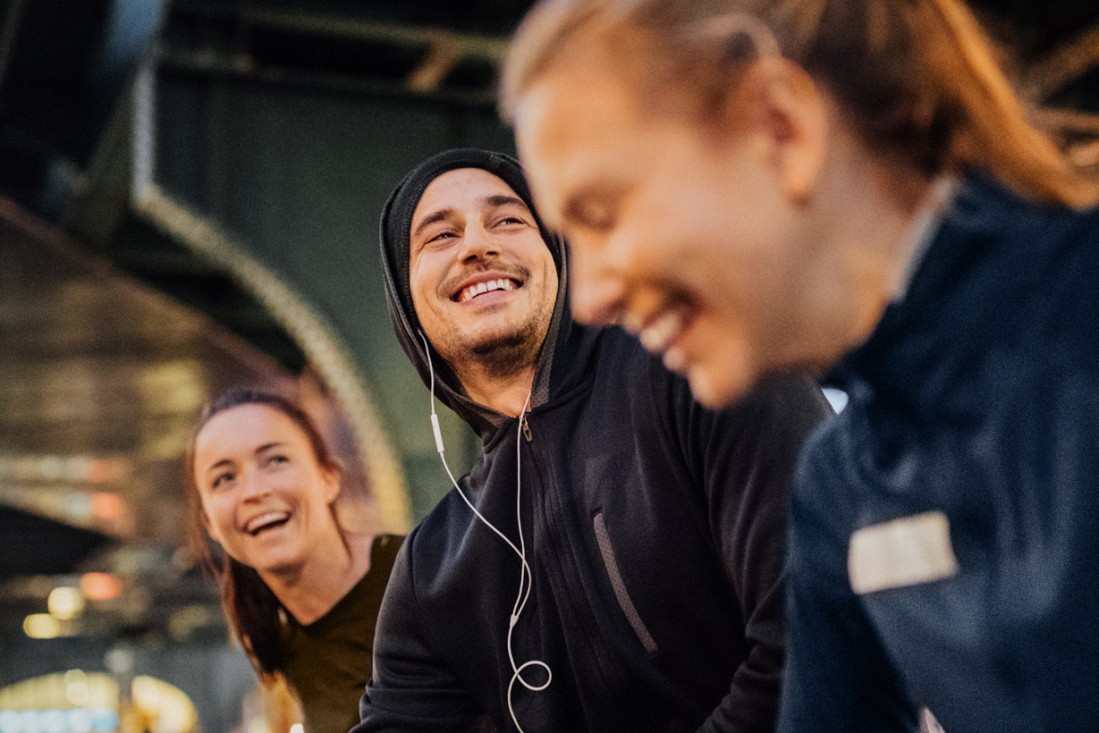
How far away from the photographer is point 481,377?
6.54 ft

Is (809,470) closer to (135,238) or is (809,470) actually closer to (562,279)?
(562,279)

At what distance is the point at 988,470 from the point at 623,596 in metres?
0.89

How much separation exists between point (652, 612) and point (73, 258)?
8.85m

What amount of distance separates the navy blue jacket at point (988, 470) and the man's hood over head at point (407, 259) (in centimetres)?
106

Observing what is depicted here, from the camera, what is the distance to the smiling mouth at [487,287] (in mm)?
1975

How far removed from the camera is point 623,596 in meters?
1.67

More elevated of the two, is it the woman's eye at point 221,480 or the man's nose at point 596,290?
the man's nose at point 596,290

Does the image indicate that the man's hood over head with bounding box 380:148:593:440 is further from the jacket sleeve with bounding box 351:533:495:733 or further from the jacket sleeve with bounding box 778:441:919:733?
the jacket sleeve with bounding box 778:441:919:733

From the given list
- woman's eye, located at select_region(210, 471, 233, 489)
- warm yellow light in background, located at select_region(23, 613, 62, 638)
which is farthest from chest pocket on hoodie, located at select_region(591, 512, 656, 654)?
warm yellow light in background, located at select_region(23, 613, 62, 638)

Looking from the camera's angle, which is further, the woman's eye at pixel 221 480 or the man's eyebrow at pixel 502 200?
the woman's eye at pixel 221 480

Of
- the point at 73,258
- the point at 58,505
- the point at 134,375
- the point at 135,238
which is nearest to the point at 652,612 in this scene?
the point at 135,238

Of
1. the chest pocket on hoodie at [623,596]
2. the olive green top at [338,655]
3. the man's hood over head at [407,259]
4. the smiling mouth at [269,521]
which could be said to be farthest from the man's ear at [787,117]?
the smiling mouth at [269,521]

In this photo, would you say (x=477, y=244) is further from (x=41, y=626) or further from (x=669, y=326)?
(x=41, y=626)

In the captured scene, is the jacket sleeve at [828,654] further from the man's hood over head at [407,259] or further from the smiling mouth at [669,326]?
the man's hood over head at [407,259]
